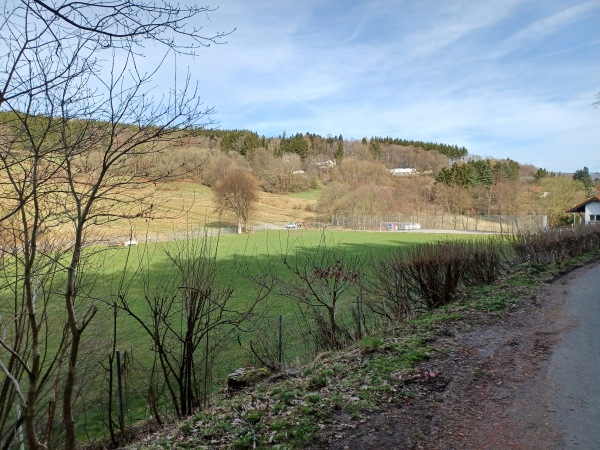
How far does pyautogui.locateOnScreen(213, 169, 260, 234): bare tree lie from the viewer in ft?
221

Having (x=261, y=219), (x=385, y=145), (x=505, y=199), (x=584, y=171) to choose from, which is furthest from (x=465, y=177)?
(x=385, y=145)

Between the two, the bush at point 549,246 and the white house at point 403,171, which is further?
the white house at point 403,171

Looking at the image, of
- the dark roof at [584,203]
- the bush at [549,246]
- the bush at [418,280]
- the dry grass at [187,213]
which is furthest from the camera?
the dark roof at [584,203]

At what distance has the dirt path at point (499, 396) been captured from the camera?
4.29m

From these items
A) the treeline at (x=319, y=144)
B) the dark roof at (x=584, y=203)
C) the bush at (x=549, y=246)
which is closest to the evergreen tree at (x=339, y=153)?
the treeline at (x=319, y=144)

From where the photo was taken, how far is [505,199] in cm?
8644

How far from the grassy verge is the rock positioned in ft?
1.50

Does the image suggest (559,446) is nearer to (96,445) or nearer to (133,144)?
(133,144)

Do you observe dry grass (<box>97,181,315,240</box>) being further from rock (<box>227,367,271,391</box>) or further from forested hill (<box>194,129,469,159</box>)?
forested hill (<box>194,129,469,159</box>)

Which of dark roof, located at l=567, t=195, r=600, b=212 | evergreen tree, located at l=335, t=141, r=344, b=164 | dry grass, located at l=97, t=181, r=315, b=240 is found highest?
evergreen tree, located at l=335, t=141, r=344, b=164

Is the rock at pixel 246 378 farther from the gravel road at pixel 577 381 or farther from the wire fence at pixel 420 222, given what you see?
the wire fence at pixel 420 222

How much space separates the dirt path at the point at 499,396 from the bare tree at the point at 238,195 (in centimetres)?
5967

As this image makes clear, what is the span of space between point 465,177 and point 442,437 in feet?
335

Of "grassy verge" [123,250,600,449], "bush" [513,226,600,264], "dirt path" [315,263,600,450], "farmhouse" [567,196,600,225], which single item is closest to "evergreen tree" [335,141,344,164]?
"farmhouse" [567,196,600,225]
